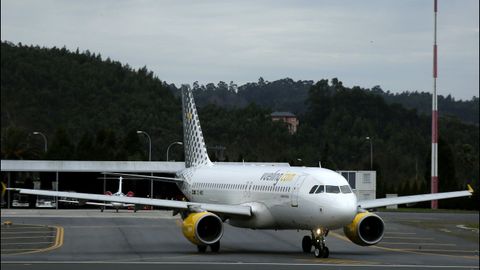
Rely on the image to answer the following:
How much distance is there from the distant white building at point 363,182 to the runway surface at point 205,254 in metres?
35.8

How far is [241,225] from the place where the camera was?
1879 inches

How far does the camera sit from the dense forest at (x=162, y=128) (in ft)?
99.4

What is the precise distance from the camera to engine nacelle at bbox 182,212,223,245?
4423 centimetres

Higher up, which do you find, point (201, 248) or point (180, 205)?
→ point (180, 205)

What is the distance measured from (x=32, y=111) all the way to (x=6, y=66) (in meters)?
2.51

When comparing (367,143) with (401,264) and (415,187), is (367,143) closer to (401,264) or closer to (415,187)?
(415,187)

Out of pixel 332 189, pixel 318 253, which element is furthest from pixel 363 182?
pixel 318 253

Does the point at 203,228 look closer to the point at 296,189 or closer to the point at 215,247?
the point at 215,247

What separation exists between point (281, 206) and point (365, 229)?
12.2ft

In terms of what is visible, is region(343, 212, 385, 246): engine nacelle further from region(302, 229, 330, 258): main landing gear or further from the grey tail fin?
the grey tail fin

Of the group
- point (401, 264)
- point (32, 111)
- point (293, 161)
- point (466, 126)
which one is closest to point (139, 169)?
point (293, 161)

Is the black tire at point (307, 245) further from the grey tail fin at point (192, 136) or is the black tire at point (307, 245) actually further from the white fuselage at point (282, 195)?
the grey tail fin at point (192, 136)

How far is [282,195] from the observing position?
44.5 m

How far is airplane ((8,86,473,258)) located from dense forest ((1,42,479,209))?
628 centimetres
